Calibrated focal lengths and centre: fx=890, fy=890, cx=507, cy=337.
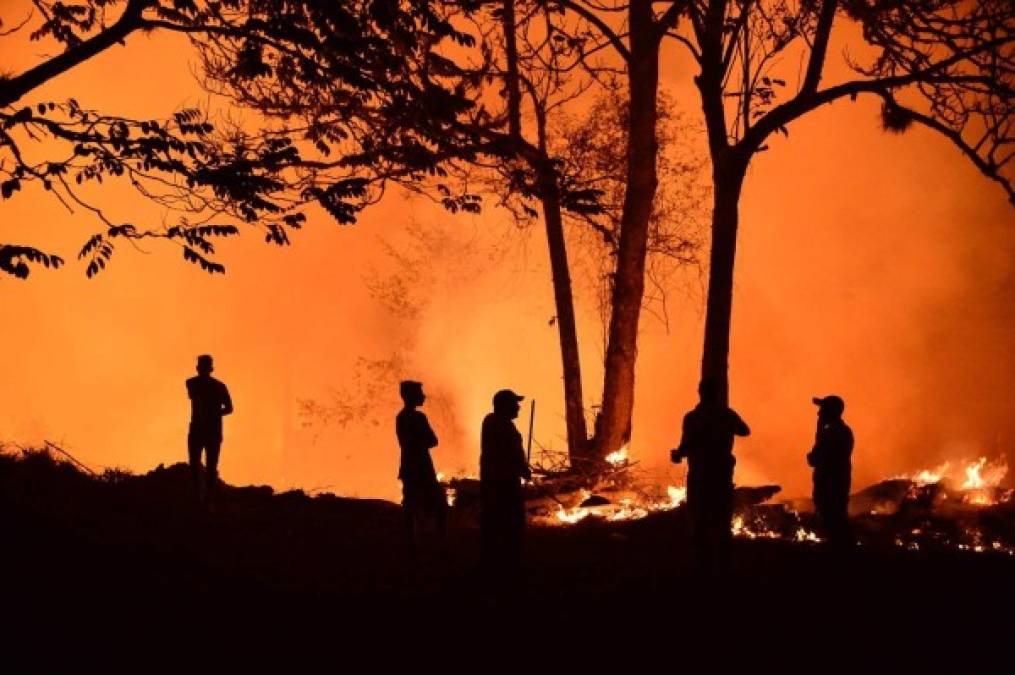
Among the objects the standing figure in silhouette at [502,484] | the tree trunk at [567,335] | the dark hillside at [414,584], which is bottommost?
the dark hillside at [414,584]

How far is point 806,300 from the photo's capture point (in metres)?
27.3

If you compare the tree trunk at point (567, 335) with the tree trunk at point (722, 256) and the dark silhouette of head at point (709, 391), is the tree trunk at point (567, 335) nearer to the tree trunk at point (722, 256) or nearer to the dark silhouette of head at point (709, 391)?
the tree trunk at point (722, 256)

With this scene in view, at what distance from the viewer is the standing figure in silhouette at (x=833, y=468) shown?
856 cm

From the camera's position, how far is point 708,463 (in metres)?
7.83

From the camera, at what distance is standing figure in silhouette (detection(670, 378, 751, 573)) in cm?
780

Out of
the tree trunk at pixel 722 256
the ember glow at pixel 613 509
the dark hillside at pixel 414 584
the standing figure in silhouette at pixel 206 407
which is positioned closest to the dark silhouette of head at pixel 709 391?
the dark hillside at pixel 414 584

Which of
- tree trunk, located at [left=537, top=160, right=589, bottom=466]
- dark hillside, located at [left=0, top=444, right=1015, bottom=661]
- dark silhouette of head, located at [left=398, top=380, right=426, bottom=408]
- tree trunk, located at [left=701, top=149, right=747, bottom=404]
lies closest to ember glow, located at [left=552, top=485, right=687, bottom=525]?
tree trunk, located at [left=537, top=160, right=589, bottom=466]

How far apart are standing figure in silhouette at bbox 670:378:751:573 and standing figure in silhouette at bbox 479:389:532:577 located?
143 centimetres

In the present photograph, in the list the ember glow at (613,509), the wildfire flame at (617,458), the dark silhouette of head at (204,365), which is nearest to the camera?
the dark silhouette of head at (204,365)

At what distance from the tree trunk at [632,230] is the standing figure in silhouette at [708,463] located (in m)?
6.62

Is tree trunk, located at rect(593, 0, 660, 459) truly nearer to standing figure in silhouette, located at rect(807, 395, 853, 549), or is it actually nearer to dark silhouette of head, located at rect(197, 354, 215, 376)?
standing figure in silhouette, located at rect(807, 395, 853, 549)

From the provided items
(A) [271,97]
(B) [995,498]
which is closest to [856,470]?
(B) [995,498]

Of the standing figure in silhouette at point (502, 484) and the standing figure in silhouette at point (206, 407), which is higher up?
the standing figure in silhouette at point (206, 407)

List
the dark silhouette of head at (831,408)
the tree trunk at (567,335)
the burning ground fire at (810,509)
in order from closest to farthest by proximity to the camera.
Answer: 1. the dark silhouette of head at (831,408)
2. the burning ground fire at (810,509)
3. the tree trunk at (567,335)
